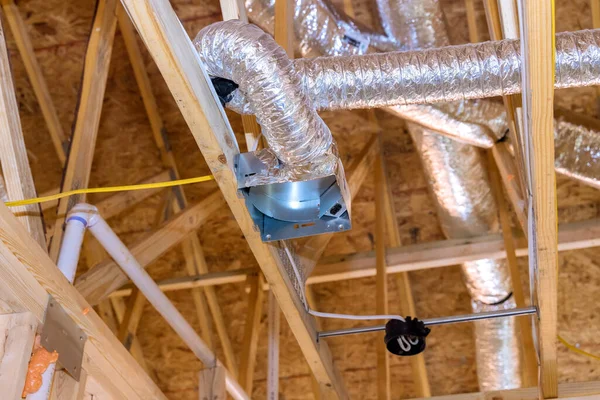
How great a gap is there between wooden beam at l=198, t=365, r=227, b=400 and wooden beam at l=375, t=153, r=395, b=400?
36.3 inches

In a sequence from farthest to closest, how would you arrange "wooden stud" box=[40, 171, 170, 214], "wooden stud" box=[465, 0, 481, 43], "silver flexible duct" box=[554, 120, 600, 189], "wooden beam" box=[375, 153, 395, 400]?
1. "wooden stud" box=[40, 171, 170, 214]
2. "wooden stud" box=[465, 0, 481, 43]
3. "wooden beam" box=[375, 153, 395, 400]
4. "silver flexible duct" box=[554, 120, 600, 189]

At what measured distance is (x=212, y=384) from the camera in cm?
351

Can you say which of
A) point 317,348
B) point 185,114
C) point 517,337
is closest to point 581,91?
point 517,337

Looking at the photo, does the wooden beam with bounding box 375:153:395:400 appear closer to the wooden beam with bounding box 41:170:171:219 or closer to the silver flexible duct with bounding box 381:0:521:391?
the silver flexible duct with bounding box 381:0:521:391

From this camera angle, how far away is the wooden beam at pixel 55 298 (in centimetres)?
214

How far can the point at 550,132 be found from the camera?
7.08 feet

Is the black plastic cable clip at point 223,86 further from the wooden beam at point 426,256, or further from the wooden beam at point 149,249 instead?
the wooden beam at point 426,256

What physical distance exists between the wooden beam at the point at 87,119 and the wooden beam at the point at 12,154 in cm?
46

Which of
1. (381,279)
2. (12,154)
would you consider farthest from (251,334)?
(12,154)

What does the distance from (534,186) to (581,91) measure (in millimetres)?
2581

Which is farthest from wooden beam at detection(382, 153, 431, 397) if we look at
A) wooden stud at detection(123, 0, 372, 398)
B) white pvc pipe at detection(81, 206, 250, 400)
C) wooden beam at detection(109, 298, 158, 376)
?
wooden stud at detection(123, 0, 372, 398)

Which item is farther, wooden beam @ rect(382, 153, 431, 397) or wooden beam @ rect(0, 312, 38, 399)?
wooden beam @ rect(382, 153, 431, 397)

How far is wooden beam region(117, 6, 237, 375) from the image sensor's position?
493 cm

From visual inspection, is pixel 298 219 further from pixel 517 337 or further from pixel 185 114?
pixel 517 337
